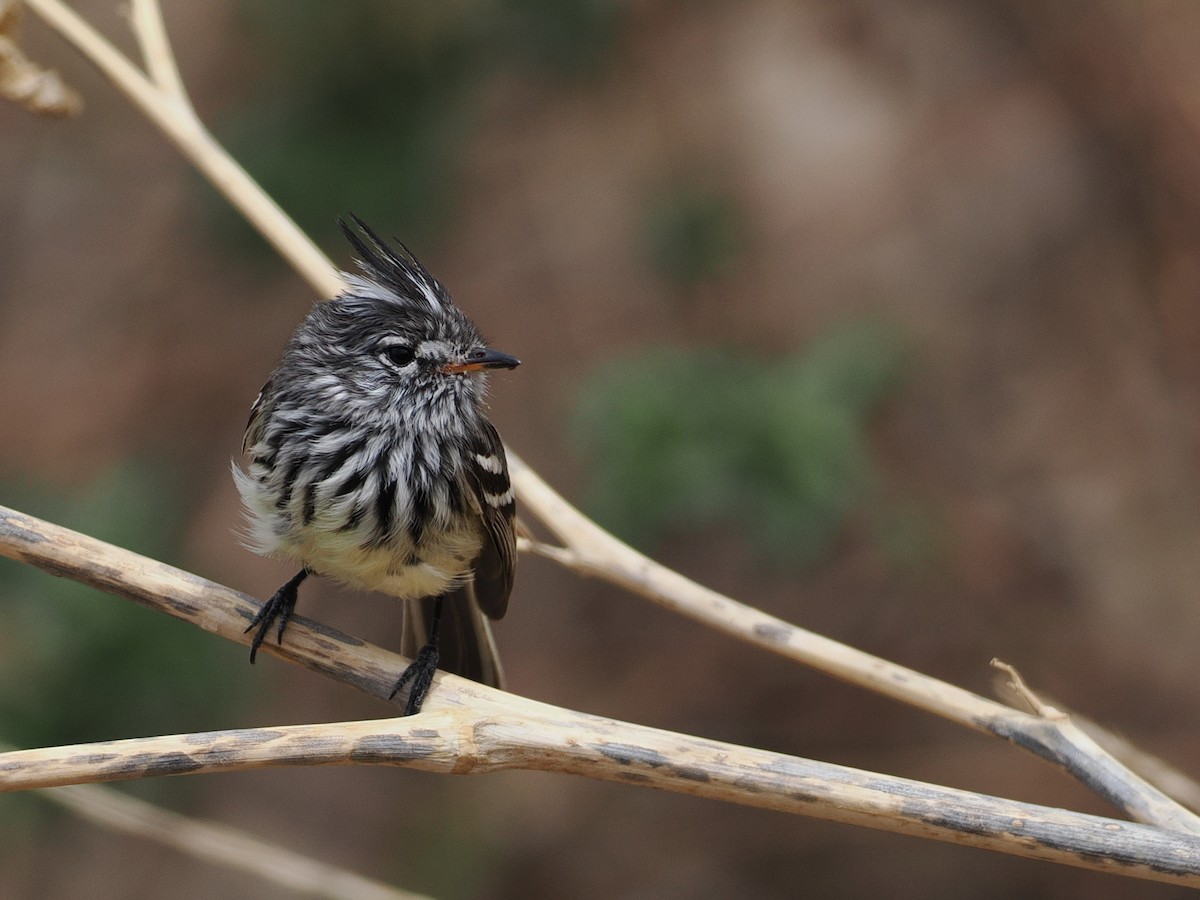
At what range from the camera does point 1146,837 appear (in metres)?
2.37

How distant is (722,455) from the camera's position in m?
5.32

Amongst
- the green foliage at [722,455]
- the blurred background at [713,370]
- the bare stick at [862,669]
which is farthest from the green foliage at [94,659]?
the bare stick at [862,669]

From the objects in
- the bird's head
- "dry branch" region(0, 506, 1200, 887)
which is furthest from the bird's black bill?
"dry branch" region(0, 506, 1200, 887)

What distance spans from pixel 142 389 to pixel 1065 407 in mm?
5775

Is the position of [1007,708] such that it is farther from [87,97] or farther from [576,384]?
[87,97]

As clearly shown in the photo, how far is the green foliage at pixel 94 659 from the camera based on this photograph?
16.2ft

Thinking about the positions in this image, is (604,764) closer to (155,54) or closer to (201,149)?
(201,149)

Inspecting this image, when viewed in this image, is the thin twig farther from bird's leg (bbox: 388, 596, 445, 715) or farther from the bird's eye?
bird's leg (bbox: 388, 596, 445, 715)

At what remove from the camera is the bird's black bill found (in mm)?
3375

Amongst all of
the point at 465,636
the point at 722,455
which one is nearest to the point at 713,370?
the point at 722,455

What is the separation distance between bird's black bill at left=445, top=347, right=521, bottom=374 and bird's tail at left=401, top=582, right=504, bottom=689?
0.79m

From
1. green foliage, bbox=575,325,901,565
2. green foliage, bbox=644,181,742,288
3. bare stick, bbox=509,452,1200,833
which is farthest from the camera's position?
green foliage, bbox=644,181,742,288

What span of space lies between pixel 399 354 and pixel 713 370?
2.55 metres

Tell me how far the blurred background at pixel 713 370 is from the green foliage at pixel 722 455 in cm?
2
